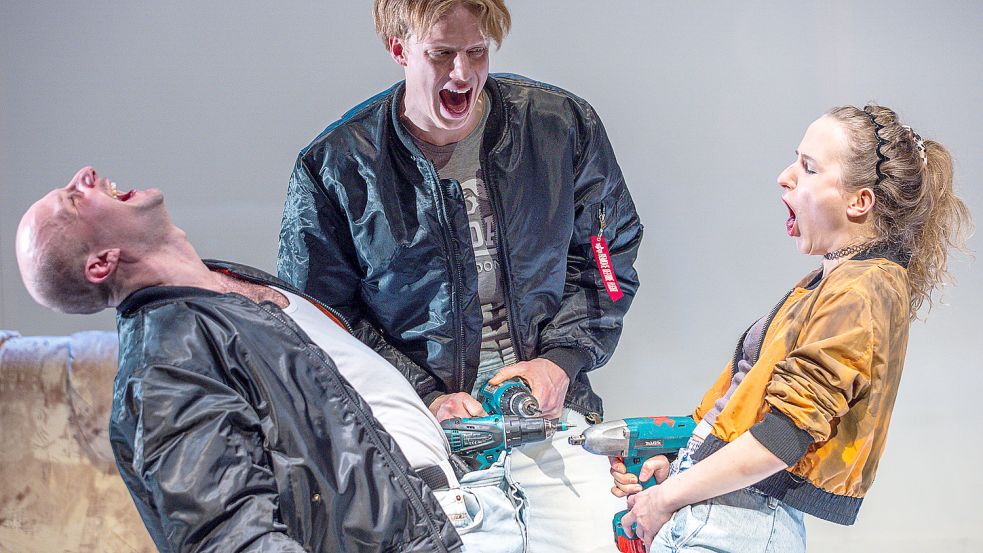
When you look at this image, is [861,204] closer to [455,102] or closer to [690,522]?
[690,522]

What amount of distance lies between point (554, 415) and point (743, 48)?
1521 mm

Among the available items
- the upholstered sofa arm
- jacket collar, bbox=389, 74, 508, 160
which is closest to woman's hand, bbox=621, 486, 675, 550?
jacket collar, bbox=389, 74, 508, 160

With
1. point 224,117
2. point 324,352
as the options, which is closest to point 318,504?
point 324,352

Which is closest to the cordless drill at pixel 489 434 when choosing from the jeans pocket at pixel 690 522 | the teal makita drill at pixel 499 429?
the teal makita drill at pixel 499 429

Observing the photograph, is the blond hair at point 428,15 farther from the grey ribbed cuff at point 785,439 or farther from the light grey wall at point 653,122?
the grey ribbed cuff at point 785,439

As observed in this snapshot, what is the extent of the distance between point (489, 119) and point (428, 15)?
325mm

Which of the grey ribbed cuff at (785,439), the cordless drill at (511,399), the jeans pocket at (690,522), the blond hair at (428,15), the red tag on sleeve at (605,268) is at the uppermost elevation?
the blond hair at (428,15)

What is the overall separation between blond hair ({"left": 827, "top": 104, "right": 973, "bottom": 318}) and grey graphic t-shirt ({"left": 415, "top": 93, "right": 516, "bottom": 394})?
87cm

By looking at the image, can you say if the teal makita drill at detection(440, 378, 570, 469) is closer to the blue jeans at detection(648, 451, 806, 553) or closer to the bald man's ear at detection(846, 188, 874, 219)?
the blue jeans at detection(648, 451, 806, 553)

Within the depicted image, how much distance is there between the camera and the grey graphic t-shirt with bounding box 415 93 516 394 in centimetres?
229

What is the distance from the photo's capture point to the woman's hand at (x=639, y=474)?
204 cm

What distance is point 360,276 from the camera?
2.37 meters

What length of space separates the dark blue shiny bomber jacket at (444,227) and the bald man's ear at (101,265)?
651 millimetres

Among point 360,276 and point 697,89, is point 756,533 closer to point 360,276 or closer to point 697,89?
point 360,276
